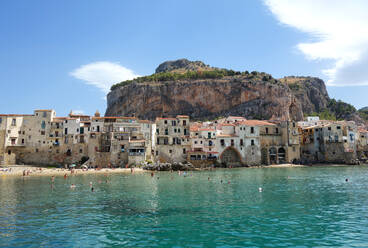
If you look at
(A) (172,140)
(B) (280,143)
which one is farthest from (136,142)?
(B) (280,143)

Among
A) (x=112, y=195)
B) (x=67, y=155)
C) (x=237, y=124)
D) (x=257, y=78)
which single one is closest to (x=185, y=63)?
(x=257, y=78)

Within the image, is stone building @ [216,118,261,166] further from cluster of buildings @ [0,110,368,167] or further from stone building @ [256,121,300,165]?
stone building @ [256,121,300,165]

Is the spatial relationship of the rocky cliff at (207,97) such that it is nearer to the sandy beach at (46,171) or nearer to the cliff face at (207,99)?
the cliff face at (207,99)

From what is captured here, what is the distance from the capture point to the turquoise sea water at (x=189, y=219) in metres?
14.5

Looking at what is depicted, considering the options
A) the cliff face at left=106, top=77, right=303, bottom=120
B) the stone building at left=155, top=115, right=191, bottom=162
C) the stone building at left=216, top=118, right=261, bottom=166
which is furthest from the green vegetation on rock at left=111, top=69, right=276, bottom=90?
the stone building at left=155, top=115, right=191, bottom=162

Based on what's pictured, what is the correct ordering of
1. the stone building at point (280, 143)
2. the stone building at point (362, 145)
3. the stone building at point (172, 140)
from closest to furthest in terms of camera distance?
1. the stone building at point (172, 140)
2. the stone building at point (280, 143)
3. the stone building at point (362, 145)

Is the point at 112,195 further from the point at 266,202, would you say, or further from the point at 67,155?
the point at 67,155

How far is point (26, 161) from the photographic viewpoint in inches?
2623

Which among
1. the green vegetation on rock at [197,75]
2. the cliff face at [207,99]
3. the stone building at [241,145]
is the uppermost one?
the green vegetation on rock at [197,75]

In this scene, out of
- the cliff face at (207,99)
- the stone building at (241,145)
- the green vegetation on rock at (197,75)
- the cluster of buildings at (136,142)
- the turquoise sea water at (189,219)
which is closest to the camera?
the turquoise sea water at (189,219)

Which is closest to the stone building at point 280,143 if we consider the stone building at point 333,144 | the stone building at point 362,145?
the stone building at point 333,144

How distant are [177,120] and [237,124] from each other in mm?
15895

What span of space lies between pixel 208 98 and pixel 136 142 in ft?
211

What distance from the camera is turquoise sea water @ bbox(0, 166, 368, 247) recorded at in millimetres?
14531
